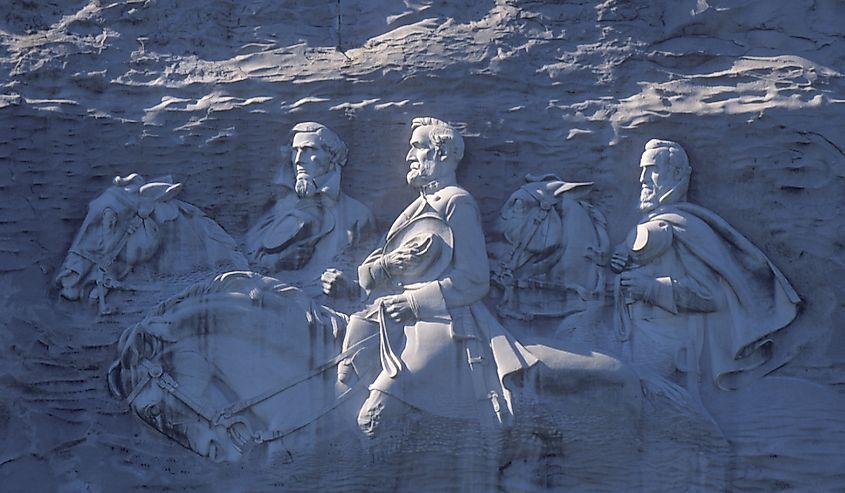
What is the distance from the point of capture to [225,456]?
34.6ft

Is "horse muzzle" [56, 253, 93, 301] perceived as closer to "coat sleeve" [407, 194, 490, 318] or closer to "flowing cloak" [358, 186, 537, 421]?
"flowing cloak" [358, 186, 537, 421]

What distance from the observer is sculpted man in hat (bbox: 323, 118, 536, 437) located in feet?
34.1

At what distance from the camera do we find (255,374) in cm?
1060

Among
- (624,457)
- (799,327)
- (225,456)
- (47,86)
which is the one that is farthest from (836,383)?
(47,86)

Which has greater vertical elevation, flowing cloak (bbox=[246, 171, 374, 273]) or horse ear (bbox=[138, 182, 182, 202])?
horse ear (bbox=[138, 182, 182, 202])

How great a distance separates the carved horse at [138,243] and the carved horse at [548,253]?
4.38 ft

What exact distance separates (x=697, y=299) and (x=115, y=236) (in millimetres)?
2933

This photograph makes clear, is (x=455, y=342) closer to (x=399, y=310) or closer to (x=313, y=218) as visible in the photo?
(x=399, y=310)

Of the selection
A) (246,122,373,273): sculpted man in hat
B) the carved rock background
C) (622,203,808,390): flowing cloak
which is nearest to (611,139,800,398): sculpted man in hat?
(622,203,808,390): flowing cloak

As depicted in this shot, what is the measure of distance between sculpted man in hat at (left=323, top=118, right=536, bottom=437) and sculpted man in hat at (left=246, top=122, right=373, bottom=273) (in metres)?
0.20

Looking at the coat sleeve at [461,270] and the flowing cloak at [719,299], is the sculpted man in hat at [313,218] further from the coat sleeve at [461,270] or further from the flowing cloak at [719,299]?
the flowing cloak at [719,299]

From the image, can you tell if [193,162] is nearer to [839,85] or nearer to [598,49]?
[598,49]

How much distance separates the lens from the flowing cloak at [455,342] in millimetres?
10406

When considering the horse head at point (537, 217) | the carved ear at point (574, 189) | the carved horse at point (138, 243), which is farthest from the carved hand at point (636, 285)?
the carved horse at point (138, 243)
